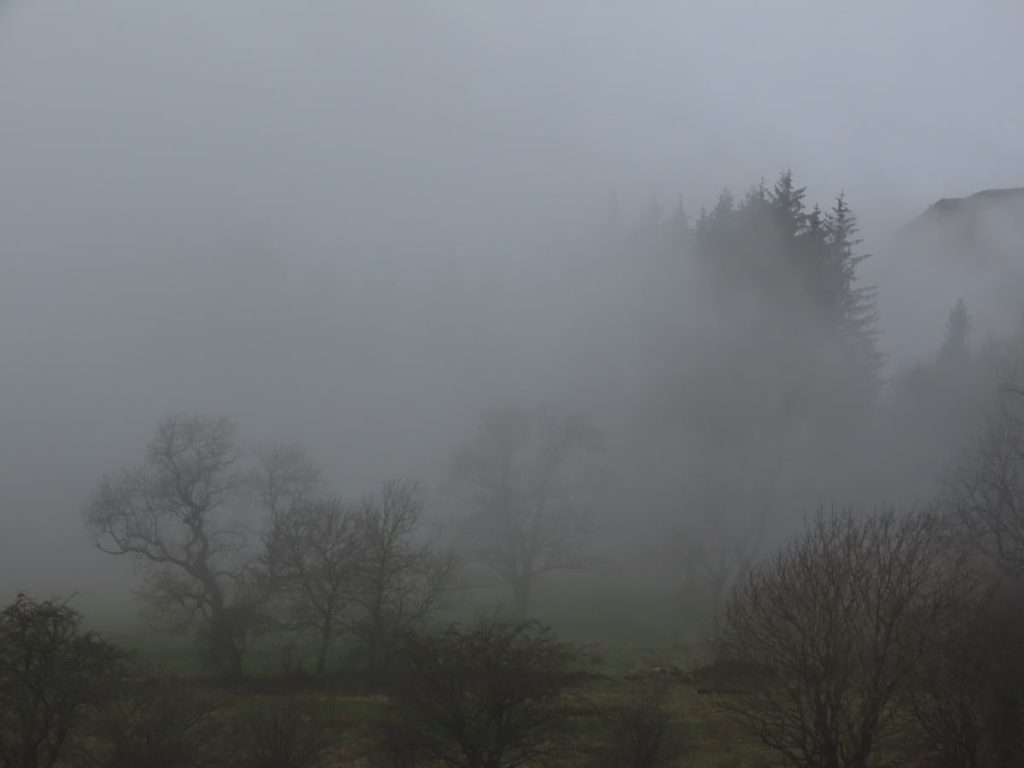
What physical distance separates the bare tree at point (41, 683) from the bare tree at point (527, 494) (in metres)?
24.1

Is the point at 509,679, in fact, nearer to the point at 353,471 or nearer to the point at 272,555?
the point at 272,555

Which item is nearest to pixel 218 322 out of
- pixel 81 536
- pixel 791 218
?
pixel 81 536

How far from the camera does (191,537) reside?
3775cm

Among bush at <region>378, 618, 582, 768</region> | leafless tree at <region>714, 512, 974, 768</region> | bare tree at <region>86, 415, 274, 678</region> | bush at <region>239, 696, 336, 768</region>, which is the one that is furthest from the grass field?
leafless tree at <region>714, 512, 974, 768</region>

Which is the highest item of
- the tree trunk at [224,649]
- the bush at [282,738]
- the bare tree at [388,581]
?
the bare tree at [388,581]

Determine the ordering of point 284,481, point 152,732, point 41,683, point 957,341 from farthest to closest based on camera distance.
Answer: point 957,341 < point 284,481 < point 41,683 < point 152,732

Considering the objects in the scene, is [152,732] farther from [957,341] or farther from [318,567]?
[957,341]

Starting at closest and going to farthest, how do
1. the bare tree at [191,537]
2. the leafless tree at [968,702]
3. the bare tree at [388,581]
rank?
the leafless tree at [968,702]
the bare tree at [388,581]
the bare tree at [191,537]

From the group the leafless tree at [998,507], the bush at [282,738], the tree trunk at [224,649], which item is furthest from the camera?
the tree trunk at [224,649]

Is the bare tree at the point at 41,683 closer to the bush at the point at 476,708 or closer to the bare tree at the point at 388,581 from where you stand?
the bush at the point at 476,708

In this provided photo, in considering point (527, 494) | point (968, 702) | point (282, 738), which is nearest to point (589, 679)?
point (282, 738)

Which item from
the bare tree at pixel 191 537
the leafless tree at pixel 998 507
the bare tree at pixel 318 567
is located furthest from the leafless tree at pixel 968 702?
the bare tree at pixel 191 537

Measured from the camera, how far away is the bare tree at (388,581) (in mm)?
29745

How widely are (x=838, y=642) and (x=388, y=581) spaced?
62.1 ft
